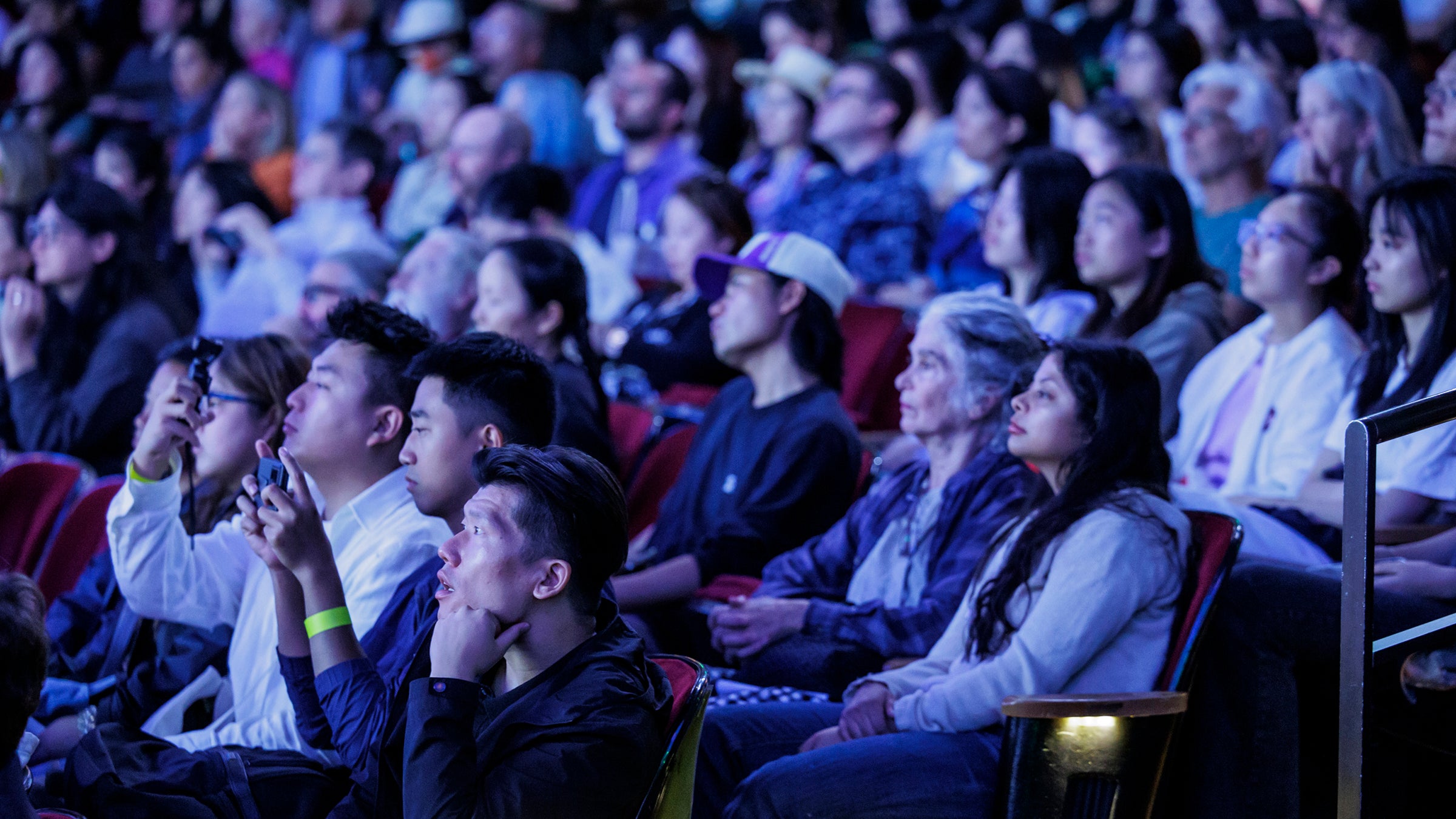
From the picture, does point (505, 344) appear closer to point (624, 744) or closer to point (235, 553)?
point (235, 553)

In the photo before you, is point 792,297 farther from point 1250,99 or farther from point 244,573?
point 1250,99

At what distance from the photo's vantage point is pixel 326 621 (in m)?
2.16

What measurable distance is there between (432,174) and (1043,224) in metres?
3.62

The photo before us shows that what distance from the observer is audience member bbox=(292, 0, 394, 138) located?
27.6 feet

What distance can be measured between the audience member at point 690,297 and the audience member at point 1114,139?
4.29ft

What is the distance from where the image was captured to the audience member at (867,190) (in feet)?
18.2

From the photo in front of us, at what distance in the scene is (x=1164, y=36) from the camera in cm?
621

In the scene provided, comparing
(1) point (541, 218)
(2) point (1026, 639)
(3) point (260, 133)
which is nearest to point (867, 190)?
(1) point (541, 218)

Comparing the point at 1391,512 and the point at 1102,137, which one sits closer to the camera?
the point at 1391,512

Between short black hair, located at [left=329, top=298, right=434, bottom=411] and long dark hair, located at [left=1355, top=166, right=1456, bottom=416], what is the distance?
208 cm

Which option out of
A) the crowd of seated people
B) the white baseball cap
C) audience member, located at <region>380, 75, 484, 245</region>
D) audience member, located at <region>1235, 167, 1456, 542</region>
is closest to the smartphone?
the crowd of seated people

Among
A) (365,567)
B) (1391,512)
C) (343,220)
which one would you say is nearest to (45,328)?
(343,220)

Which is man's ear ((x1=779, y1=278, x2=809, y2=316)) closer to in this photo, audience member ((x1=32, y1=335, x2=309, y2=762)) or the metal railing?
audience member ((x1=32, y1=335, x2=309, y2=762))

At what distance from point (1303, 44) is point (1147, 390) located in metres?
3.71
